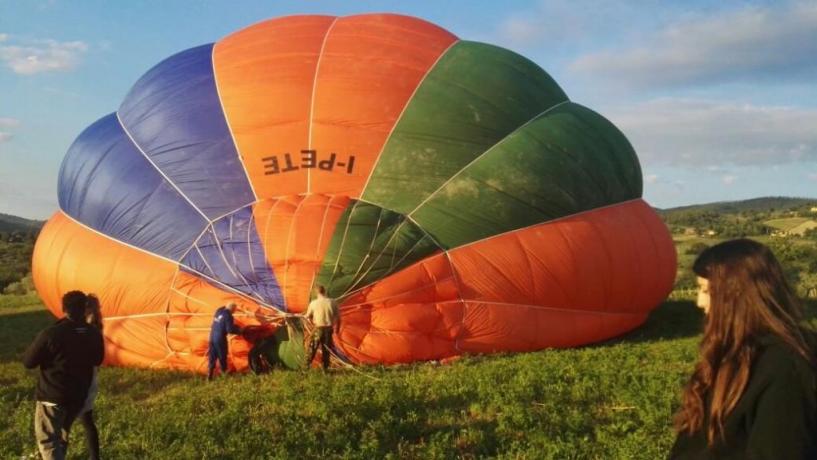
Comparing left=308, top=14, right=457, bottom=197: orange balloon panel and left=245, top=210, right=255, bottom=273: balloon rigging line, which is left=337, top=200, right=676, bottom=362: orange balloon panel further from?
left=308, top=14, right=457, bottom=197: orange balloon panel

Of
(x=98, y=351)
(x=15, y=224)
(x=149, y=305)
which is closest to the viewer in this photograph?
(x=98, y=351)

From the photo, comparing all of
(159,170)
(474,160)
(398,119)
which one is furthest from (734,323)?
(159,170)

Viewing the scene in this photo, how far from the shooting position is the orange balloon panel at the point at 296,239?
28.9ft

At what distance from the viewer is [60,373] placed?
5105 mm

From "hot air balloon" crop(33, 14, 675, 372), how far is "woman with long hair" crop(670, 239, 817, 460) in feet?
21.5

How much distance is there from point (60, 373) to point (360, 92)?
5.91 meters

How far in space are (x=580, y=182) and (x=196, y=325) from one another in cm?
526

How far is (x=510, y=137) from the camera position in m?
10.2

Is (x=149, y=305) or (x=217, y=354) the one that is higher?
(x=149, y=305)

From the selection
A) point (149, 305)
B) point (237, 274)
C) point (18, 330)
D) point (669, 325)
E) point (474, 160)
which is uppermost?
point (474, 160)

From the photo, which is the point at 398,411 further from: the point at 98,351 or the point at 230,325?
the point at 230,325

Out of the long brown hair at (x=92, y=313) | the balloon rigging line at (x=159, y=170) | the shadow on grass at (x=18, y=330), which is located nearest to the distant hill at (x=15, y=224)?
the shadow on grass at (x=18, y=330)

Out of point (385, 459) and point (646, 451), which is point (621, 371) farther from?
point (385, 459)

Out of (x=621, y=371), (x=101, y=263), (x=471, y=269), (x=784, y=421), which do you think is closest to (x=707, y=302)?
(x=784, y=421)
